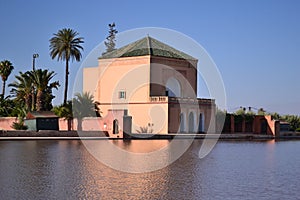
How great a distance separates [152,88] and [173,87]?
3554mm

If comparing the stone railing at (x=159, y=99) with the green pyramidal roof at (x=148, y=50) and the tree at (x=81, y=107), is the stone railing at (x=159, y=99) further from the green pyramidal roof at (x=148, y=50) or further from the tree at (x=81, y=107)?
the tree at (x=81, y=107)

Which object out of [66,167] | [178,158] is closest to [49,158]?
[66,167]

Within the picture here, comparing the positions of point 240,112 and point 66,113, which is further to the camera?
point 240,112

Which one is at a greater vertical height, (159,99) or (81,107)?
(159,99)

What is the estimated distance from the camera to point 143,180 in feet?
52.9

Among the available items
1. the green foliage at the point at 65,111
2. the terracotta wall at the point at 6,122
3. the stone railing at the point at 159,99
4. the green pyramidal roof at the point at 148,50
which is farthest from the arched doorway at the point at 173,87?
the terracotta wall at the point at 6,122

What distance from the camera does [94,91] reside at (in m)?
54.0

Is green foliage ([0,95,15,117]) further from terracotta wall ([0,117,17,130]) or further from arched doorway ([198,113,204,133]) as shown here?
arched doorway ([198,113,204,133])

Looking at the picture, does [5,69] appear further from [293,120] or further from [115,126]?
[293,120]

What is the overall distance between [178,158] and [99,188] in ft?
35.6

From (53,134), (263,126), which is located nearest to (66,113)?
(53,134)

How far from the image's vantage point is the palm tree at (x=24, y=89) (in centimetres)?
5266

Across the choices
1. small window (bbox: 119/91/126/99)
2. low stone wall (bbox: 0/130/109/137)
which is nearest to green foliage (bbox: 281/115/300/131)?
small window (bbox: 119/91/126/99)

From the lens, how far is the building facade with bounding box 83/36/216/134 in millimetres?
48250
